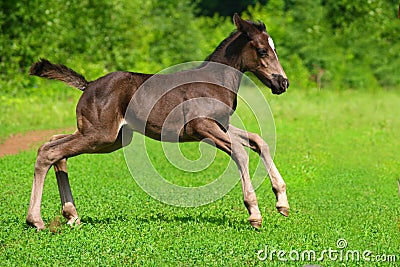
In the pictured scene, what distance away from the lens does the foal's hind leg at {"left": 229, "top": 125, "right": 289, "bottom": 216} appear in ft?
27.0

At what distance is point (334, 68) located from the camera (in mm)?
32344

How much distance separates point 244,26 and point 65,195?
9.11 ft

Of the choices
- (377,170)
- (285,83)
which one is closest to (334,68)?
(377,170)

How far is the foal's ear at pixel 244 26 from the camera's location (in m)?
8.40

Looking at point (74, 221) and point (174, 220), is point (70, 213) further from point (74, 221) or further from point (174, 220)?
point (174, 220)

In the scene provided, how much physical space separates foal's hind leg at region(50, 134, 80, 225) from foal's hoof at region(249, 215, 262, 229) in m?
1.97

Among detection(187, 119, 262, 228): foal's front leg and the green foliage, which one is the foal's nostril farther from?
the green foliage

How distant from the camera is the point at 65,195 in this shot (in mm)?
8617

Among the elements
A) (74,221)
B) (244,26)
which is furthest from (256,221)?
(244,26)

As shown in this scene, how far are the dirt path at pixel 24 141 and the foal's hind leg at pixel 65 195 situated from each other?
22.5ft

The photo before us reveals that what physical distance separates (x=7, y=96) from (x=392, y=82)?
52.2ft

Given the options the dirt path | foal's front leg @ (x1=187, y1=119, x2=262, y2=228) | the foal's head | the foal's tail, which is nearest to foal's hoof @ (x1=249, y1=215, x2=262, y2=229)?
foal's front leg @ (x1=187, y1=119, x2=262, y2=228)

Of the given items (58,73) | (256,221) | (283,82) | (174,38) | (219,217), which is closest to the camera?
(256,221)

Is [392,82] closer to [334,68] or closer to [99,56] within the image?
[334,68]
